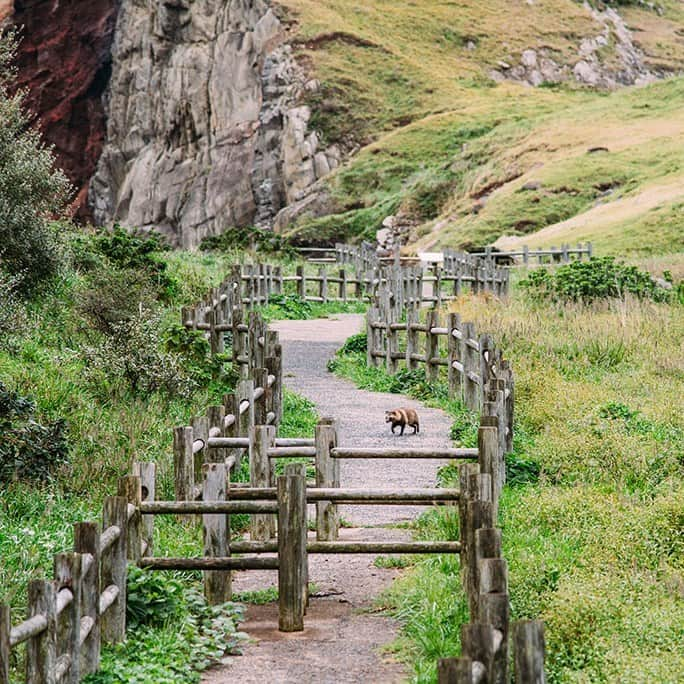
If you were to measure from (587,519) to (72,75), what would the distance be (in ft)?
279

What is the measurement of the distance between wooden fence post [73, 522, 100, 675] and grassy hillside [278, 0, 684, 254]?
103ft

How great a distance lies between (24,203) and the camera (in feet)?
75.4

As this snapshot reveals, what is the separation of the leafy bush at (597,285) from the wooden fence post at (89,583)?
60.1ft

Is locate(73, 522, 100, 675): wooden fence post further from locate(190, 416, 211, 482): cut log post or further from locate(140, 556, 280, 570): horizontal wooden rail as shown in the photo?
locate(190, 416, 211, 482): cut log post

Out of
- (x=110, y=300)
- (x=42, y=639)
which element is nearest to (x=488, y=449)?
(x=42, y=639)

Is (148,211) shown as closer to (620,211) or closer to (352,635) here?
(620,211)

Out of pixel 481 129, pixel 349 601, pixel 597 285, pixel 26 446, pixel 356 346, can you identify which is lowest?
pixel 349 601

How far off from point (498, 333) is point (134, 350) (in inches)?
273

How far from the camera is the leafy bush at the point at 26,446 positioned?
11594mm

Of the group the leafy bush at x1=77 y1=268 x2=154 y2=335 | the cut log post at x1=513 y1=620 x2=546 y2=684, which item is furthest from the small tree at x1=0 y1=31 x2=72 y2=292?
the cut log post at x1=513 y1=620 x2=546 y2=684

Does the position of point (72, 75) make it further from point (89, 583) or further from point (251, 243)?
point (89, 583)

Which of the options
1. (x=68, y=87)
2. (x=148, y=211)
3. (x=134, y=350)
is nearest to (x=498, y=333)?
(x=134, y=350)

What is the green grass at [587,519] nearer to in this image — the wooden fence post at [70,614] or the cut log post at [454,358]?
the cut log post at [454,358]

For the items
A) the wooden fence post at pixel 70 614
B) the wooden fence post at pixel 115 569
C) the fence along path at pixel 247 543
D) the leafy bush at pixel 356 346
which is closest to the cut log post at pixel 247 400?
the fence along path at pixel 247 543
